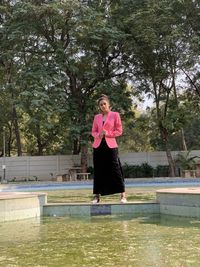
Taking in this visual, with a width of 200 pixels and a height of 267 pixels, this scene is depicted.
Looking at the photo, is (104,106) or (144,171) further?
(144,171)

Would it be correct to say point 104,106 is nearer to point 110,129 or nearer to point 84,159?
point 110,129

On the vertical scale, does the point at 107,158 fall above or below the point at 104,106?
below

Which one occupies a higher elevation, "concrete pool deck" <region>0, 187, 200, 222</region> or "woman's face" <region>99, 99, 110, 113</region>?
"woman's face" <region>99, 99, 110, 113</region>

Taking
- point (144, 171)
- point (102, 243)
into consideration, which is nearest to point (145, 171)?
point (144, 171)

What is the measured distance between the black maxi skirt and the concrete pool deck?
0.72ft

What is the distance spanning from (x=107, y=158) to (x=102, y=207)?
1.98 ft

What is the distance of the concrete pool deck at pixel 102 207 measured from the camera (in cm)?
491

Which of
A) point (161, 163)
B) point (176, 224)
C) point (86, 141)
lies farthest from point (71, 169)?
point (176, 224)

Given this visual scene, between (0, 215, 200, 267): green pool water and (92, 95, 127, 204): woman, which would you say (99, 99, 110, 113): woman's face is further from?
(0, 215, 200, 267): green pool water

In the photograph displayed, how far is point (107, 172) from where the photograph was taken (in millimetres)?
5211

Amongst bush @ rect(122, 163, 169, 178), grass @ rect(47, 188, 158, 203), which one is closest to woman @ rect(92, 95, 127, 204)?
grass @ rect(47, 188, 158, 203)

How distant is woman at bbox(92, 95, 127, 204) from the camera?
5211 millimetres

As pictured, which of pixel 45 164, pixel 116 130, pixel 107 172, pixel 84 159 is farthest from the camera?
pixel 45 164

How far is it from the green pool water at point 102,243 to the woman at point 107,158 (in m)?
0.50
